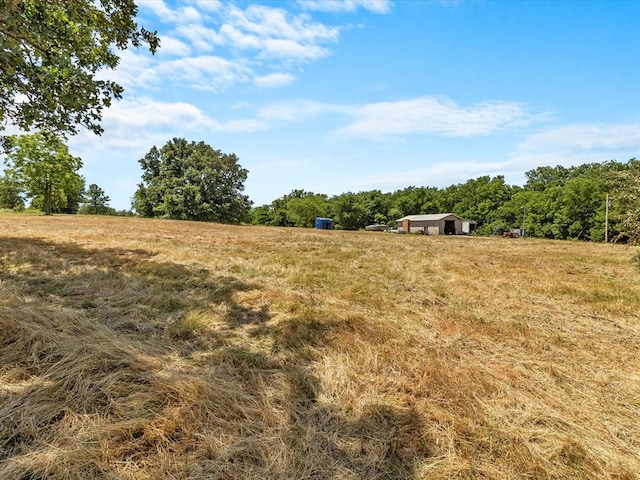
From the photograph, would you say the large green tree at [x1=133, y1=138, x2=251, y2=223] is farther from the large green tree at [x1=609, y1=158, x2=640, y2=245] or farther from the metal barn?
the large green tree at [x1=609, y1=158, x2=640, y2=245]

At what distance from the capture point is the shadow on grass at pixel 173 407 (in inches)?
A: 84.0

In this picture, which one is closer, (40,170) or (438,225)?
(40,170)

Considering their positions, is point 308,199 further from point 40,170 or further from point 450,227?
point 40,170

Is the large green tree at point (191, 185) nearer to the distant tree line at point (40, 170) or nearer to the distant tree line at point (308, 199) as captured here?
the distant tree line at point (308, 199)

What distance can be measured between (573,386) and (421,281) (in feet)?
14.5

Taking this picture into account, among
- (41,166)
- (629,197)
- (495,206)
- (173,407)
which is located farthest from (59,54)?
(495,206)

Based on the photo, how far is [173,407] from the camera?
8.39 ft

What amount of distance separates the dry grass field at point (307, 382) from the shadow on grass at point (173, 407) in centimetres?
1

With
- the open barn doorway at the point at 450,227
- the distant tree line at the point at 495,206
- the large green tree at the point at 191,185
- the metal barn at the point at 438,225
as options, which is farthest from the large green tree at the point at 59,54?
the open barn doorway at the point at 450,227

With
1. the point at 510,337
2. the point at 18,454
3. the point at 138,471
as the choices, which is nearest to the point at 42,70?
the point at 18,454

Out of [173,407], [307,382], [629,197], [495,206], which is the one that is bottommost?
[307,382]

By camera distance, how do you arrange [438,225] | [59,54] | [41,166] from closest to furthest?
[59,54] → [41,166] → [438,225]

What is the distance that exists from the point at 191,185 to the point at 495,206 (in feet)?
216

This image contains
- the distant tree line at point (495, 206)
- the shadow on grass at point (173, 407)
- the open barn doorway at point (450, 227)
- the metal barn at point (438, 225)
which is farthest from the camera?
the open barn doorway at point (450, 227)
